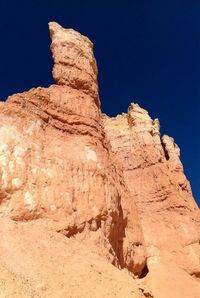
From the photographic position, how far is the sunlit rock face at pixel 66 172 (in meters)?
19.0

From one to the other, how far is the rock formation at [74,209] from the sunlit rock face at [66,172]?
0.17 ft

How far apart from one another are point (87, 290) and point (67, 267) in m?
1.43

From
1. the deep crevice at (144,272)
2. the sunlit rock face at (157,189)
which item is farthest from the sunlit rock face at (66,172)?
the sunlit rock face at (157,189)

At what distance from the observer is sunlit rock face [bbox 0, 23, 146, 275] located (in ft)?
62.4

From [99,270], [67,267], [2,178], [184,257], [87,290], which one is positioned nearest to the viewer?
[87,290]

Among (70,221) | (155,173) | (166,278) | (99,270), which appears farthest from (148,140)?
(99,270)

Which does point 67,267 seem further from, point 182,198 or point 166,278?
point 182,198

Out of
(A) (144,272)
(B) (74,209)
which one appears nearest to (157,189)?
(A) (144,272)

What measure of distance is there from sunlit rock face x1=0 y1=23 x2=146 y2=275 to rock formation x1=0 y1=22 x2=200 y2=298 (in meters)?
0.05

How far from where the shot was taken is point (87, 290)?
47.0ft

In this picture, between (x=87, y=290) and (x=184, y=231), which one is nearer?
(x=87, y=290)

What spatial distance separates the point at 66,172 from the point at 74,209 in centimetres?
197

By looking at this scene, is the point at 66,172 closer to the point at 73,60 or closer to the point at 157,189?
the point at 73,60

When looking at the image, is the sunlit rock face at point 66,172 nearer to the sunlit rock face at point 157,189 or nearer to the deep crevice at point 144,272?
the deep crevice at point 144,272
